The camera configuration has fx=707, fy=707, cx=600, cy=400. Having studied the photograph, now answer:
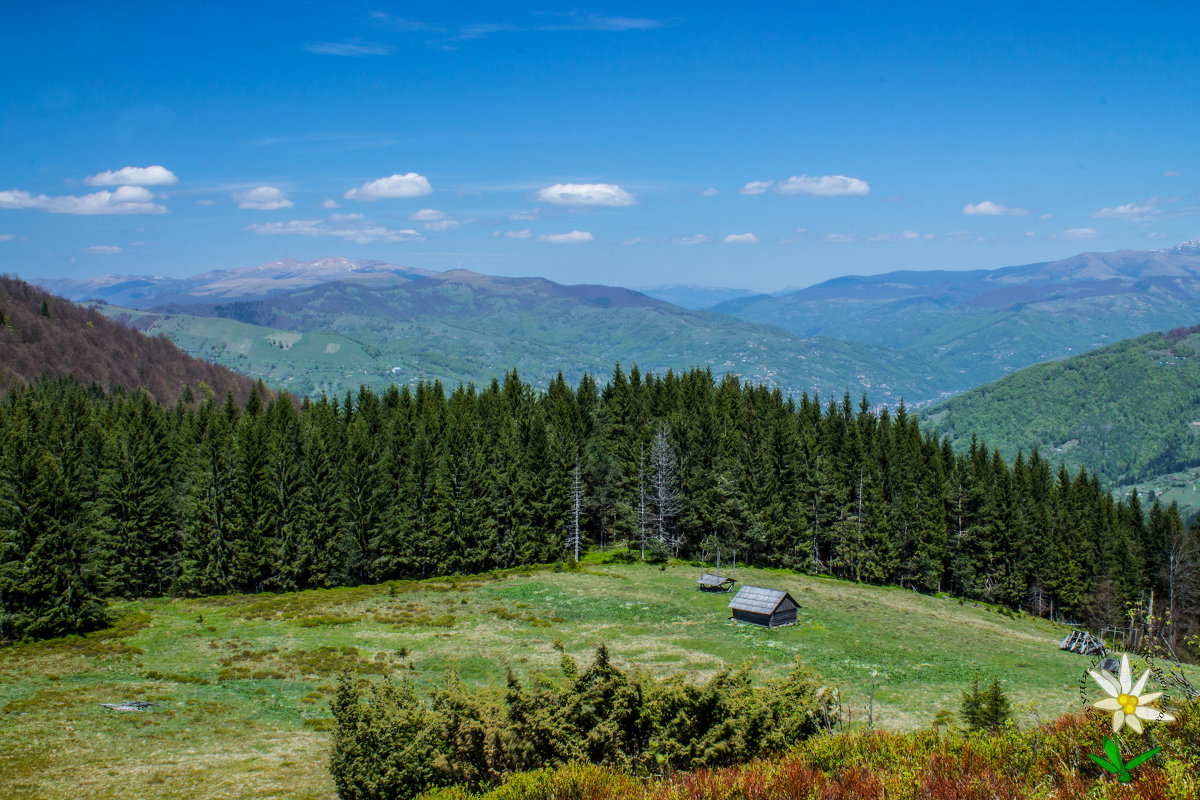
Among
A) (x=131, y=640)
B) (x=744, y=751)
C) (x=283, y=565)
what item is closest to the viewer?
(x=744, y=751)

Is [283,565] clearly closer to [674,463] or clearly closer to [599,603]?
[599,603]

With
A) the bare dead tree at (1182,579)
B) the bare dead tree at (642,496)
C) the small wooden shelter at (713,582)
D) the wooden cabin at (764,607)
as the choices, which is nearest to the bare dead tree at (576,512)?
the bare dead tree at (642,496)

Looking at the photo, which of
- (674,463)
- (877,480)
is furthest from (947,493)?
(674,463)

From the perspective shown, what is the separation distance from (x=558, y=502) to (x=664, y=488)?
12.8 m

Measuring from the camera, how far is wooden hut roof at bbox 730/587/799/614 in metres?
56.0

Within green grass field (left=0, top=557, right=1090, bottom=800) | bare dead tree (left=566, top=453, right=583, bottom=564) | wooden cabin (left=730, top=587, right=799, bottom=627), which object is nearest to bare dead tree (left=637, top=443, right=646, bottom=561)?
bare dead tree (left=566, top=453, right=583, bottom=564)

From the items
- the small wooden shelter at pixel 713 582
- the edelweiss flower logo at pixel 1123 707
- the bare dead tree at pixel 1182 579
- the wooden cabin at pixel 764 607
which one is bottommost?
the bare dead tree at pixel 1182 579

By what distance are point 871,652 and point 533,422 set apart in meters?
46.8

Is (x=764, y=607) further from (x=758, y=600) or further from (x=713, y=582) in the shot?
(x=713, y=582)

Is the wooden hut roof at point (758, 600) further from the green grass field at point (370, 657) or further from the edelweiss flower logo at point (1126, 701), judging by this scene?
the edelweiss flower logo at point (1126, 701)

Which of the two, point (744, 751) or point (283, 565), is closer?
point (744, 751)

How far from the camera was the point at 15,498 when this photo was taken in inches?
2117

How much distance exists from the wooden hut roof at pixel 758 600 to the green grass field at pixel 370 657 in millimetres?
2045

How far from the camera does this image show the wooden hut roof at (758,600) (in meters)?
56.0
